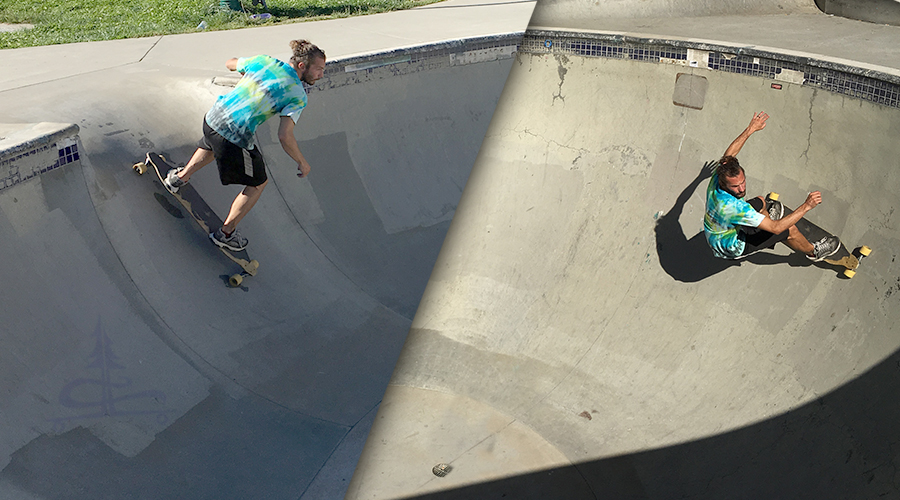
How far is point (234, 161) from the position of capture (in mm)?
4965

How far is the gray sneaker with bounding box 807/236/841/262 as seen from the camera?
4.53 metres

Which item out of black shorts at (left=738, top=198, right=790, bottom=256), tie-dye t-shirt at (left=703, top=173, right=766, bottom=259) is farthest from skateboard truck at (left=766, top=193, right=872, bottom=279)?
tie-dye t-shirt at (left=703, top=173, right=766, bottom=259)

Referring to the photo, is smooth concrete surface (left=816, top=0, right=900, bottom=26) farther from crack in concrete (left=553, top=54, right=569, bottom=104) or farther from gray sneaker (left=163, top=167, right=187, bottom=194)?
gray sneaker (left=163, top=167, right=187, bottom=194)

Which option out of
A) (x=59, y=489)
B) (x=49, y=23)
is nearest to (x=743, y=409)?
(x=59, y=489)

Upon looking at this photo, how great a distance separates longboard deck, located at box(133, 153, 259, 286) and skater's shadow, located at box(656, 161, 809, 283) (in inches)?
143

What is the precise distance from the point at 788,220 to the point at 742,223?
30 centimetres

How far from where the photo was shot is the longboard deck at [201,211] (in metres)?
5.31

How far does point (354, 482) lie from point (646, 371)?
2510 mm

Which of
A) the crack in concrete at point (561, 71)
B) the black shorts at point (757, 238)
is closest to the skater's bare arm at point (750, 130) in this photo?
the black shorts at point (757, 238)

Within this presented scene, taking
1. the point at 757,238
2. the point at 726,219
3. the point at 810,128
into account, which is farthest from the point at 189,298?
the point at 810,128

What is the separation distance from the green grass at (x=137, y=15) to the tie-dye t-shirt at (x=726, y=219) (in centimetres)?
836

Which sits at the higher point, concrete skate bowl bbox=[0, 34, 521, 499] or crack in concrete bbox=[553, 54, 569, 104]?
crack in concrete bbox=[553, 54, 569, 104]

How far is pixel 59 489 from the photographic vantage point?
376 cm

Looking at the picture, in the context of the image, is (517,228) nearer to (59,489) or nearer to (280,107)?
(280,107)
